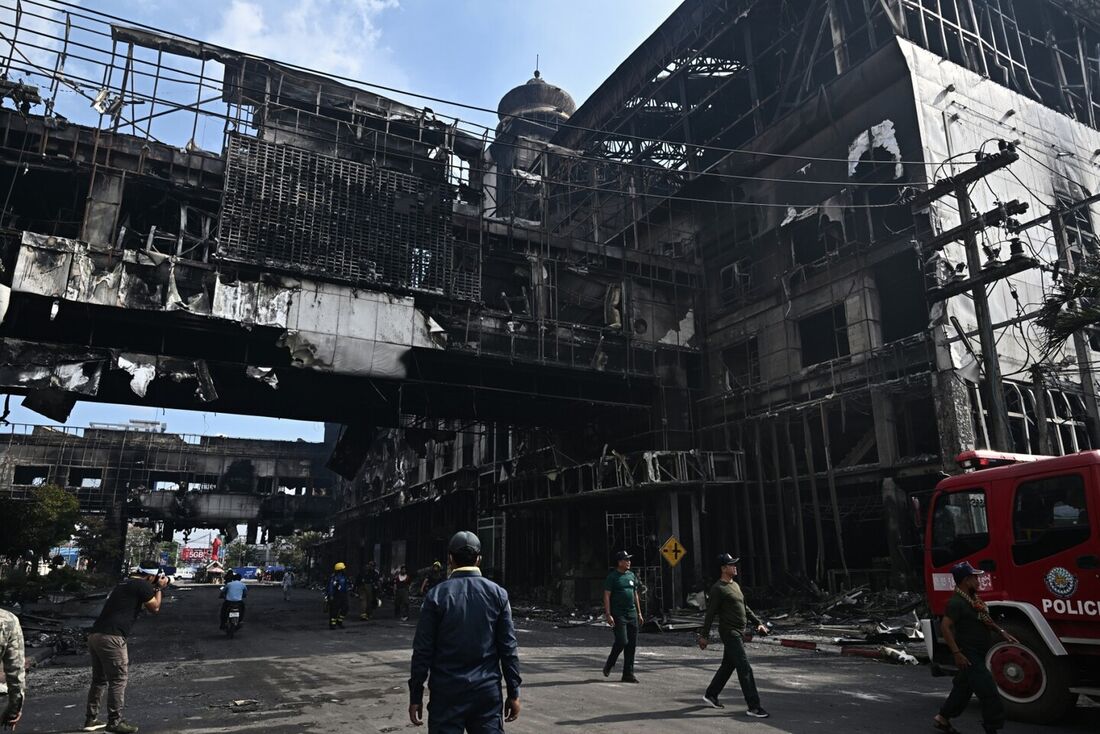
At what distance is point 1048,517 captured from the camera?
7348 millimetres

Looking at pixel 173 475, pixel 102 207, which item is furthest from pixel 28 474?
pixel 102 207

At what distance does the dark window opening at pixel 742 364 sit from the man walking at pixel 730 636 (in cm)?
1898

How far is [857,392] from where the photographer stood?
21.2 metres

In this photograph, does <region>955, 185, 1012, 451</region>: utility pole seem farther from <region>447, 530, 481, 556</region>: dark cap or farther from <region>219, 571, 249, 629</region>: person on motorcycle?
<region>219, 571, 249, 629</region>: person on motorcycle

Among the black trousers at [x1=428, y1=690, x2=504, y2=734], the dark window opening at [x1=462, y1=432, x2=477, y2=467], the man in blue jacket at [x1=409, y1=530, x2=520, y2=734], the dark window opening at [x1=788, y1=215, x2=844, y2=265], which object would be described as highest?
the dark window opening at [x1=788, y1=215, x2=844, y2=265]

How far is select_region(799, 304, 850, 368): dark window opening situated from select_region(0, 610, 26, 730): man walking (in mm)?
21876

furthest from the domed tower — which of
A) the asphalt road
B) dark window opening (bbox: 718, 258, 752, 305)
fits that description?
the asphalt road

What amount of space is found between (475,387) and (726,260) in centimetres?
1171

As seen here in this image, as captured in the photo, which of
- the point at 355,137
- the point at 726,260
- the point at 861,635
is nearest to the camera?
the point at 861,635

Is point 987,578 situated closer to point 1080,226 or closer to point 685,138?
point 1080,226

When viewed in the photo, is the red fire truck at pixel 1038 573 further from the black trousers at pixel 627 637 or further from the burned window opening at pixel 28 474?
the burned window opening at pixel 28 474

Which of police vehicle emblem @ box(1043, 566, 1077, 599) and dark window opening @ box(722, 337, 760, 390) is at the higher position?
dark window opening @ box(722, 337, 760, 390)

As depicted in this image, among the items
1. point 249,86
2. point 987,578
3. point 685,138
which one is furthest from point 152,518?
point 987,578

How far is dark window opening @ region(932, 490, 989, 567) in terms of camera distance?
807 centimetres
